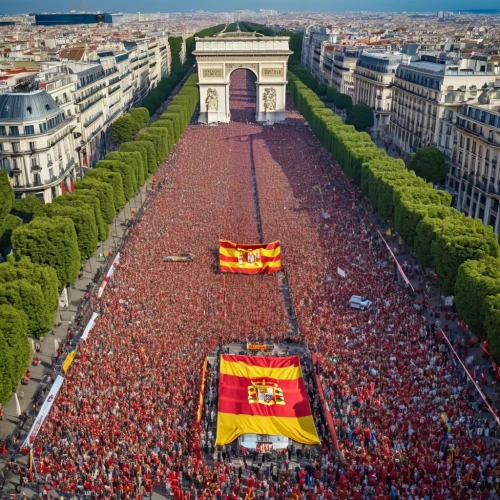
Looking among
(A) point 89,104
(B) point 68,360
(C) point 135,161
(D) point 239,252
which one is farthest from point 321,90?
(B) point 68,360

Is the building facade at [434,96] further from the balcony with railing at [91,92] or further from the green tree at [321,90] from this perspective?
the green tree at [321,90]

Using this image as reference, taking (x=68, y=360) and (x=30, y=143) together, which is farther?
(x=30, y=143)

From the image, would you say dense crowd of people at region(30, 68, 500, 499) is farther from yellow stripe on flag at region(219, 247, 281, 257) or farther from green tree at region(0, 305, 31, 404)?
green tree at region(0, 305, 31, 404)

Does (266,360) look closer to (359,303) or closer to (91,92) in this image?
(359,303)

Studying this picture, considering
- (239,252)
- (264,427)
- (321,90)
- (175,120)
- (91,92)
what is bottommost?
(264,427)

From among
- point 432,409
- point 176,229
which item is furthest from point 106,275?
point 432,409

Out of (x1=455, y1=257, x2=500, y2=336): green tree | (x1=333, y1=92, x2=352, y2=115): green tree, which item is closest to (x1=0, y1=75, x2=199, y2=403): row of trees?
(x1=455, y1=257, x2=500, y2=336): green tree

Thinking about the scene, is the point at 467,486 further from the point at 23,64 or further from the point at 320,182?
the point at 23,64
